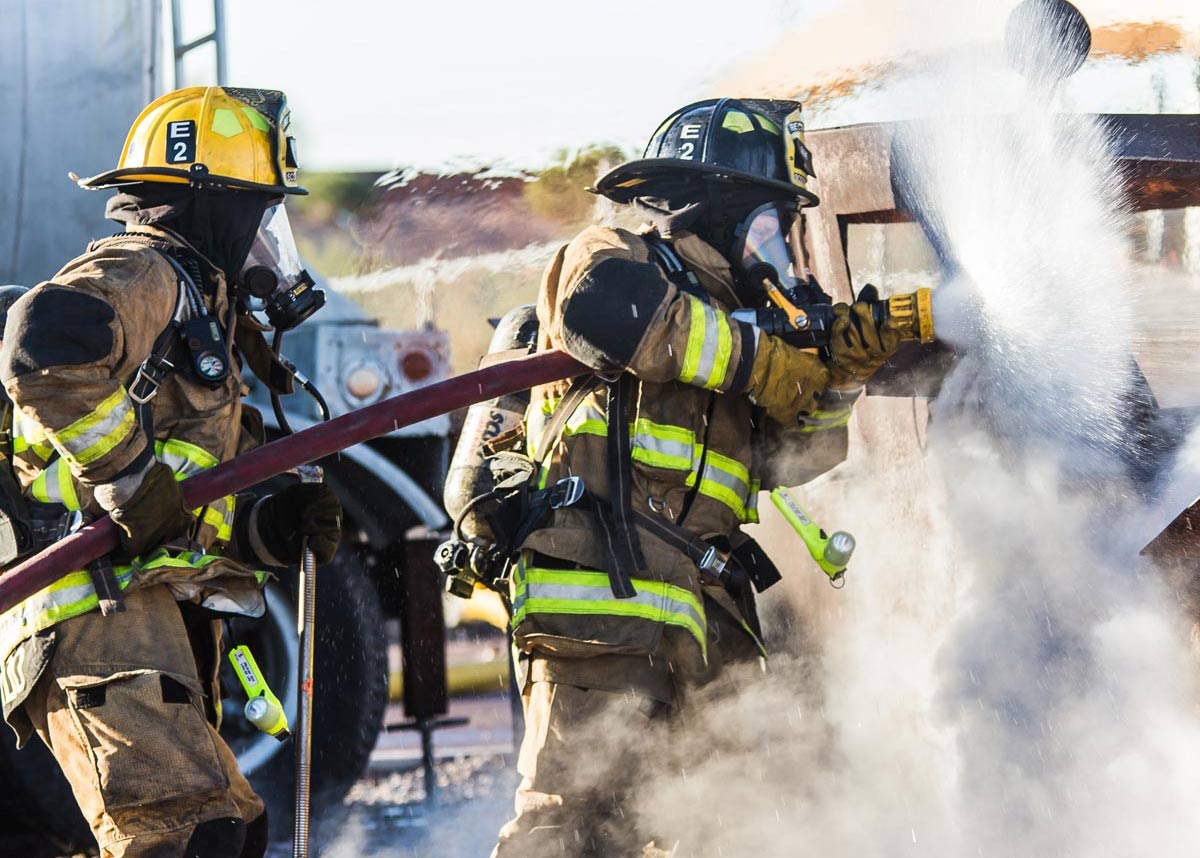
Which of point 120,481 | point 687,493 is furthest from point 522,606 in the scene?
point 120,481

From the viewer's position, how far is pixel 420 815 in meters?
5.57

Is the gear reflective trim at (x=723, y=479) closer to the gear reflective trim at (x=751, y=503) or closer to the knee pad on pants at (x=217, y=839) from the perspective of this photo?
the gear reflective trim at (x=751, y=503)

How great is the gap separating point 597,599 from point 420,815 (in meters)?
A: 2.43

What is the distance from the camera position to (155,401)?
3402mm

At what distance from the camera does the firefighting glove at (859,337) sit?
3.52m

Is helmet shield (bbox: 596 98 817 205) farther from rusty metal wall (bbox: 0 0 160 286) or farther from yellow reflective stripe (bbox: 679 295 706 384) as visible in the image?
rusty metal wall (bbox: 0 0 160 286)

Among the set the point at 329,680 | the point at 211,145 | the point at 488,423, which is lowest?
the point at 329,680

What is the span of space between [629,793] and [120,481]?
4.74ft

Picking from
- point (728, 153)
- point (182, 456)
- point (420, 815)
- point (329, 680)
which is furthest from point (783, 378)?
point (420, 815)

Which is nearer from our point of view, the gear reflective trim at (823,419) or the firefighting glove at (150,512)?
the firefighting glove at (150,512)

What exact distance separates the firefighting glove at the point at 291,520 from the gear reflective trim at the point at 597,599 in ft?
2.15

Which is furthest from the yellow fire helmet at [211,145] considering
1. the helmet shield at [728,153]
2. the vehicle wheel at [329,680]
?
the vehicle wheel at [329,680]

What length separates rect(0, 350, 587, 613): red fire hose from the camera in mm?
3363

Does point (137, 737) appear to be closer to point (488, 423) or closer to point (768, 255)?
point (488, 423)
